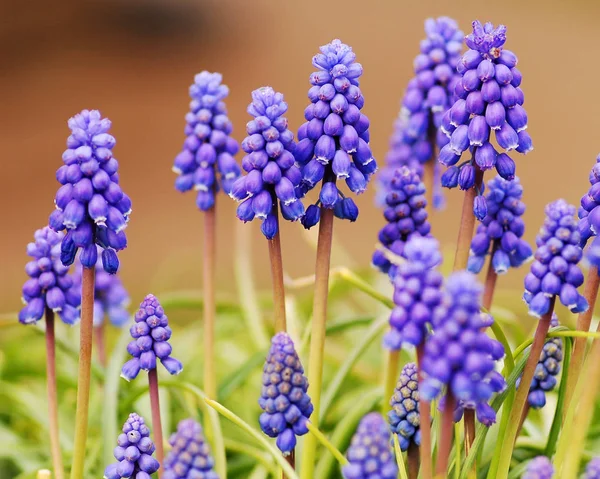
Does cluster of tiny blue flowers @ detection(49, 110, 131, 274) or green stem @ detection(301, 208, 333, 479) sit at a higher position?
cluster of tiny blue flowers @ detection(49, 110, 131, 274)

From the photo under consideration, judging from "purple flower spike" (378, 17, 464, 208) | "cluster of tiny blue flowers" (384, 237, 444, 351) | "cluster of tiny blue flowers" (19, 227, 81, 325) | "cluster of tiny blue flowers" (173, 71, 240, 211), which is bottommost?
"cluster of tiny blue flowers" (19, 227, 81, 325)

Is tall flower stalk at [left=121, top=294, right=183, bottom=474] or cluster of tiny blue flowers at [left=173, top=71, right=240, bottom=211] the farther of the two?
cluster of tiny blue flowers at [left=173, top=71, right=240, bottom=211]

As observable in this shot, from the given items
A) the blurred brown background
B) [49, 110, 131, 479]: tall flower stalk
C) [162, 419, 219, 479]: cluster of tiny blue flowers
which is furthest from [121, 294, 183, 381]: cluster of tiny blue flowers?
the blurred brown background

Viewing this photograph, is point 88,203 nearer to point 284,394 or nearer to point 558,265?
point 284,394

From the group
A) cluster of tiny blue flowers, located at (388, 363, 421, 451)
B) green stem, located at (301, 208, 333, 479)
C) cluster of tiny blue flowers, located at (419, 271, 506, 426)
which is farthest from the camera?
green stem, located at (301, 208, 333, 479)

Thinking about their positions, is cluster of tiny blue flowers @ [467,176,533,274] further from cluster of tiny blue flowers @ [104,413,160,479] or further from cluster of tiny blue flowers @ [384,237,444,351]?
cluster of tiny blue flowers @ [104,413,160,479]

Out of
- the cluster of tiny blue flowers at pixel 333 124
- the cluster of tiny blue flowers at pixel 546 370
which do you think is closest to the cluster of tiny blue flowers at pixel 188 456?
the cluster of tiny blue flowers at pixel 333 124
